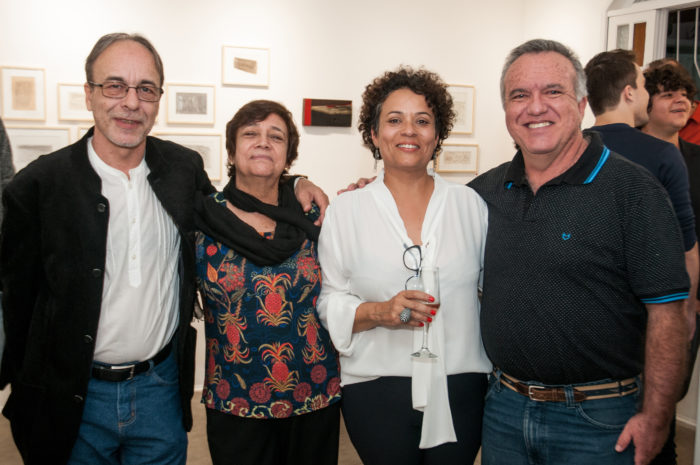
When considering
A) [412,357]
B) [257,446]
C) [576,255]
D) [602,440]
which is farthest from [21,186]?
[602,440]

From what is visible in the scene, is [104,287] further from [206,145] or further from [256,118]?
[206,145]

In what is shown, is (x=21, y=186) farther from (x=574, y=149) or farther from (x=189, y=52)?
(x=189, y=52)

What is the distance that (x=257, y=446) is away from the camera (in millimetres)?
1954

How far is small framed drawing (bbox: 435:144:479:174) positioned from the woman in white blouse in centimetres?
331

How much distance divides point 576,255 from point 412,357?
1.91 feet

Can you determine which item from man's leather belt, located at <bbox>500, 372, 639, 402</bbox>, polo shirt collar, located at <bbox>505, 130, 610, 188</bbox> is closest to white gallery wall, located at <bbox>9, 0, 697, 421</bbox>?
man's leather belt, located at <bbox>500, 372, 639, 402</bbox>

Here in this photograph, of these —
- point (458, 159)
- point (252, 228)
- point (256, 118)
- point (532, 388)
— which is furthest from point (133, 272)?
point (458, 159)

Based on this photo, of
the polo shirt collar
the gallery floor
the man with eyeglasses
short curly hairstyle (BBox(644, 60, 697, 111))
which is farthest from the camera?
the gallery floor

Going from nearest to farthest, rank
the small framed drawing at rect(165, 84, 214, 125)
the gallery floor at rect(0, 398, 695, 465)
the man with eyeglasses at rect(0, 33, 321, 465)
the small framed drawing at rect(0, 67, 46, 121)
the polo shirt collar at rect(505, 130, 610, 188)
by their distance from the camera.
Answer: the polo shirt collar at rect(505, 130, 610, 188)
the man with eyeglasses at rect(0, 33, 321, 465)
the gallery floor at rect(0, 398, 695, 465)
the small framed drawing at rect(0, 67, 46, 121)
the small framed drawing at rect(165, 84, 214, 125)

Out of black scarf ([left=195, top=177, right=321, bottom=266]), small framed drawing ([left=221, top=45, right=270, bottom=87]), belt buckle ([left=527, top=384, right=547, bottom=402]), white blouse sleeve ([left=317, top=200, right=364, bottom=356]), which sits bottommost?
belt buckle ([left=527, top=384, right=547, bottom=402])

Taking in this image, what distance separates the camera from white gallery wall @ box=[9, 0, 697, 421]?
4.19 m

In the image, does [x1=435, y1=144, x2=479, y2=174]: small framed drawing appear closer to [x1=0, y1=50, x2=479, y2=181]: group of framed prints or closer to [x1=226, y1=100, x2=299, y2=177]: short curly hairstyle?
[x1=0, y1=50, x2=479, y2=181]: group of framed prints

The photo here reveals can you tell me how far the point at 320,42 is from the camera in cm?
479

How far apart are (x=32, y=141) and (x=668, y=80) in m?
4.32
